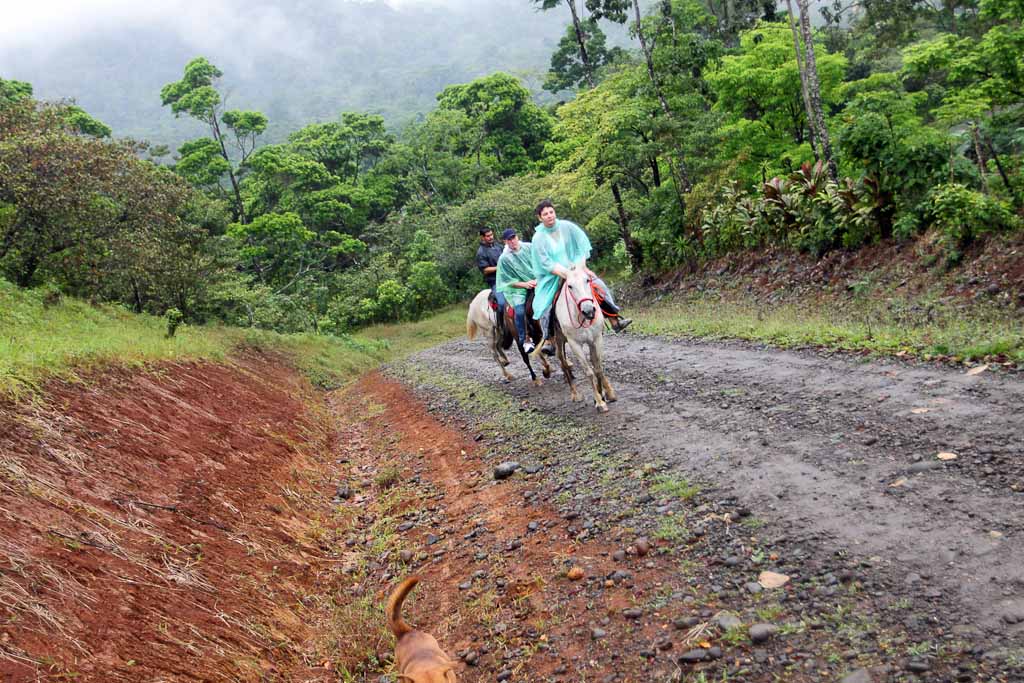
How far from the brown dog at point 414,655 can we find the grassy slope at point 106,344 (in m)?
5.25

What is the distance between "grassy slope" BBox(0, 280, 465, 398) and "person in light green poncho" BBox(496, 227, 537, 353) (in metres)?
5.87

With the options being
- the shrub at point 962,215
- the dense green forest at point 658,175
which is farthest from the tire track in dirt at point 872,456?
the dense green forest at point 658,175

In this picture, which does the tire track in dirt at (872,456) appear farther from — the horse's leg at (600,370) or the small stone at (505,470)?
the small stone at (505,470)

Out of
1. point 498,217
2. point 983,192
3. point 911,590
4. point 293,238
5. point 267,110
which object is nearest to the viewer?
point 911,590

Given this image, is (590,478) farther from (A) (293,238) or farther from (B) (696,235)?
(A) (293,238)

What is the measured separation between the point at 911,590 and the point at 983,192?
11.6 m

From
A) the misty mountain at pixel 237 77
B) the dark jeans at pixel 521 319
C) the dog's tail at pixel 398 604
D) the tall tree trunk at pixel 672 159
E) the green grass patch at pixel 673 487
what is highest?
the misty mountain at pixel 237 77

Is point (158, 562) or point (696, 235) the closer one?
point (158, 562)

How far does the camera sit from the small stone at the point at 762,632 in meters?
3.51

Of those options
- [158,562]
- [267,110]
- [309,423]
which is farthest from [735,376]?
[267,110]

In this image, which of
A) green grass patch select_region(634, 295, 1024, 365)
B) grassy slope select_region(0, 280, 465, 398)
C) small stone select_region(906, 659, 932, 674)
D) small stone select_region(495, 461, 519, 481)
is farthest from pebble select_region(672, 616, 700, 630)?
grassy slope select_region(0, 280, 465, 398)

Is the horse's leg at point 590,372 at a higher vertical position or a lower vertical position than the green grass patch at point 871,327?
higher

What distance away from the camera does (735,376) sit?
348 inches

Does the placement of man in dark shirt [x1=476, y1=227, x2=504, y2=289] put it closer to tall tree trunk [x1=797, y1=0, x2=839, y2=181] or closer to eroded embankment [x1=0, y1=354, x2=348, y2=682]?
eroded embankment [x1=0, y1=354, x2=348, y2=682]
